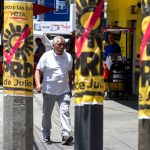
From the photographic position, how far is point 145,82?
573cm

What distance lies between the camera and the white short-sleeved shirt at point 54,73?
10.5 metres

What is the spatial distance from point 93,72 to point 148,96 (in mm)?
777

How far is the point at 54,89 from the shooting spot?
10.5 metres

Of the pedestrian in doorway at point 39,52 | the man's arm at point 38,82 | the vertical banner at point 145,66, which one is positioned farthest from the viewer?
the pedestrian in doorway at point 39,52

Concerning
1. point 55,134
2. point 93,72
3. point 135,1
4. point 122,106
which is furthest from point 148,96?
point 135,1

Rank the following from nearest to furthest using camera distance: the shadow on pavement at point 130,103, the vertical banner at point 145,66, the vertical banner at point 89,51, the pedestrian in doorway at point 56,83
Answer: the vertical banner at point 145,66, the vertical banner at point 89,51, the pedestrian in doorway at point 56,83, the shadow on pavement at point 130,103

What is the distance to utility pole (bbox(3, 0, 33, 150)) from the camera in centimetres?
729

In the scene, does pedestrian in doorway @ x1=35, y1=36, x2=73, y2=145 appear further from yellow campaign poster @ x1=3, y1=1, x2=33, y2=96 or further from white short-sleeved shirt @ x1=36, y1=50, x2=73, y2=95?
yellow campaign poster @ x1=3, y1=1, x2=33, y2=96

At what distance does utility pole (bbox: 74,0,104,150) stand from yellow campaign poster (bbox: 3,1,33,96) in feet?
3.99

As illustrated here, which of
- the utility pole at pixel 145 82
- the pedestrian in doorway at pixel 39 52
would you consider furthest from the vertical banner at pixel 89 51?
the pedestrian in doorway at pixel 39 52

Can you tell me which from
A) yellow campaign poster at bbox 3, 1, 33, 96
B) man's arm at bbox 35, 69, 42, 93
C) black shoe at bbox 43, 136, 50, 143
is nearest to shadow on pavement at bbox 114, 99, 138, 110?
black shoe at bbox 43, 136, 50, 143

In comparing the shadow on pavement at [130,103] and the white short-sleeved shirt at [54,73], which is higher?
the white short-sleeved shirt at [54,73]

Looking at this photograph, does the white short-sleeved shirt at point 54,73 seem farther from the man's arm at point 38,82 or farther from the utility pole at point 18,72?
the utility pole at point 18,72

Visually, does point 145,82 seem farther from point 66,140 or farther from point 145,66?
point 66,140
